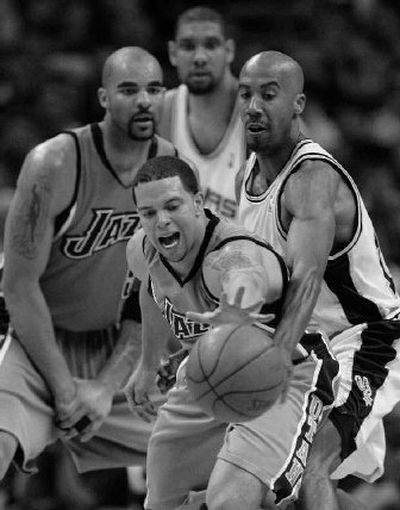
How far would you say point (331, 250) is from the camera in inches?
212

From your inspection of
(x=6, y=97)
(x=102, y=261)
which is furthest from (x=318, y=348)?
(x=6, y=97)

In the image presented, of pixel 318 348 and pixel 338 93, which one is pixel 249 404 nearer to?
pixel 318 348

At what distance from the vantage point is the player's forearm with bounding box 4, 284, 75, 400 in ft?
20.7

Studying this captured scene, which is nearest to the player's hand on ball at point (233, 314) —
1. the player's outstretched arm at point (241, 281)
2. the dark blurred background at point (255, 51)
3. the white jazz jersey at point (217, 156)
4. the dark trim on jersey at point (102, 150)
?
the player's outstretched arm at point (241, 281)

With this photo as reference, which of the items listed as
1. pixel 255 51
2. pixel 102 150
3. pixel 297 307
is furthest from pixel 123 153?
pixel 255 51

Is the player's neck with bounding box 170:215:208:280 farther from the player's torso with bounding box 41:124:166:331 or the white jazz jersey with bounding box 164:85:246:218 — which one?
the white jazz jersey with bounding box 164:85:246:218

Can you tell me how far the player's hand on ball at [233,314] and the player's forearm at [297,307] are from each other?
0.57 ft

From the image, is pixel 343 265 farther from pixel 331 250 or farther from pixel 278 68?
pixel 278 68

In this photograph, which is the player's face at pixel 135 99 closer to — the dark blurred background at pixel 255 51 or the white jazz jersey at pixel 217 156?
the white jazz jersey at pixel 217 156

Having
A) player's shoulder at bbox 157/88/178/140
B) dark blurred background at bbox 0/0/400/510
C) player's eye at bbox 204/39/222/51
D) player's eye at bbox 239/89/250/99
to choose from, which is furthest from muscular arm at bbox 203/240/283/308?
dark blurred background at bbox 0/0/400/510

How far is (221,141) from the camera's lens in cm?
721

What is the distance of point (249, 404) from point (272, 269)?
0.51 metres

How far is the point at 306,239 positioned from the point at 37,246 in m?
1.59

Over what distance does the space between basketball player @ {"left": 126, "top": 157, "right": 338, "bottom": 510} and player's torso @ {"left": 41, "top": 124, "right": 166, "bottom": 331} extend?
77 cm
